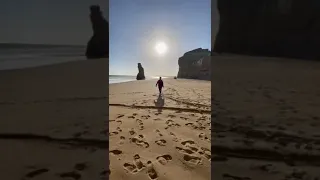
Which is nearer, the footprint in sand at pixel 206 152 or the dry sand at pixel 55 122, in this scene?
the dry sand at pixel 55 122

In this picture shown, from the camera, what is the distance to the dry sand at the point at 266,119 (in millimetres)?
1299

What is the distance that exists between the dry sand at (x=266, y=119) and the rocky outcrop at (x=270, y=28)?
0.06 metres

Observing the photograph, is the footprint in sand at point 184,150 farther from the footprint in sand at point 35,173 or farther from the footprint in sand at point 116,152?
the footprint in sand at point 35,173

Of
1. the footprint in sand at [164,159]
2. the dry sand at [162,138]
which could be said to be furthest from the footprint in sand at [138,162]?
the footprint in sand at [164,159]

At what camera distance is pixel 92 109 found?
141 centimetres

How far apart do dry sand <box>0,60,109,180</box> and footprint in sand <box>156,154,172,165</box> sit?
369 mm

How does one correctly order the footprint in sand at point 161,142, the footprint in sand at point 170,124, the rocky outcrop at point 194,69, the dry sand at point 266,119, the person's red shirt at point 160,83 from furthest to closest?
the person's red shirt at point 160,83, the rocky outcrop at point 194,69, the footprint in sand at point 170,124, the footprint in sand at point 161,142, the dry sand at point 266,119

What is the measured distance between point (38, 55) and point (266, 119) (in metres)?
1.27

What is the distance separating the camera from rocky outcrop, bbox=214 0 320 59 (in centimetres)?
132

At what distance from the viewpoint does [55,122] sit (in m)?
1.38

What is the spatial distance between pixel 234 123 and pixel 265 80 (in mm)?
277

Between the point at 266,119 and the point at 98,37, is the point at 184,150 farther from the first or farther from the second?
the point at 98,37

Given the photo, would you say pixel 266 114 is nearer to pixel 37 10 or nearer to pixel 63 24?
pixel 63 24

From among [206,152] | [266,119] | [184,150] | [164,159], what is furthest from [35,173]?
[266,119]
